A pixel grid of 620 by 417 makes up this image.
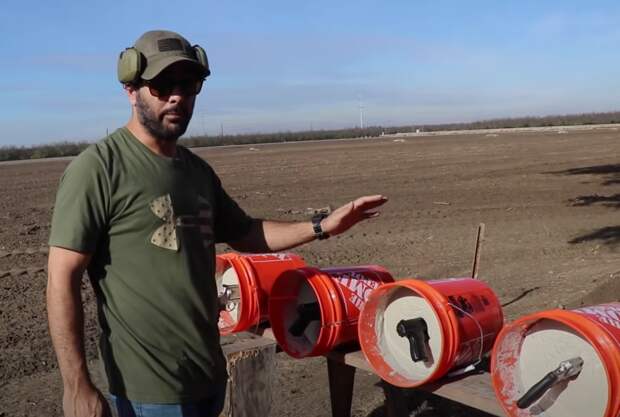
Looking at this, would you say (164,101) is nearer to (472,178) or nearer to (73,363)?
(73,363)

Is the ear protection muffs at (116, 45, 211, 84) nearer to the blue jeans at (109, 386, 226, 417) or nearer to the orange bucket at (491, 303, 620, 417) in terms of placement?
the blue jeans at (109, 386, 226, 417)

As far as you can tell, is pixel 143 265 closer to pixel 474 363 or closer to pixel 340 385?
pixel 474 363

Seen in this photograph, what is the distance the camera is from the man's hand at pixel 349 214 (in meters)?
3.08

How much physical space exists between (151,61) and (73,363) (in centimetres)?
92

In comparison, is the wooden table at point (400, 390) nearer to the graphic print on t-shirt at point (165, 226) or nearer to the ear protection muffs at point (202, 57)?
the graphic print on t-shirt at point (165, 226)

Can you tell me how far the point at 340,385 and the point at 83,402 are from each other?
7.52 feet

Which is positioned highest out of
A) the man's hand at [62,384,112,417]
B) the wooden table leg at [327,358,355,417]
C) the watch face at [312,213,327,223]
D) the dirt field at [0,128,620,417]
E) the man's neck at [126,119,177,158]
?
the man's neck at [126,119,177,158]

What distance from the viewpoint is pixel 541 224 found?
451 inches

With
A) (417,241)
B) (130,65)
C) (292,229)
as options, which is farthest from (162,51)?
(417,241)

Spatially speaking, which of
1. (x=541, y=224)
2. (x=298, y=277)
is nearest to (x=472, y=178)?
(x=541, y=224)

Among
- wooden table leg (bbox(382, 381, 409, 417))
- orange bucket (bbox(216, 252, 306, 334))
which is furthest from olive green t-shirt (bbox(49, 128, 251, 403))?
wooden table leg (bbox(382, 381, 409, 417))

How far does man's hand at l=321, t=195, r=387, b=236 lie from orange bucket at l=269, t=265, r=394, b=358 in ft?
1.29

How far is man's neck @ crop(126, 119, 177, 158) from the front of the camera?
2.36m

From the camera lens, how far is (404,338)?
125 inches
